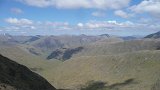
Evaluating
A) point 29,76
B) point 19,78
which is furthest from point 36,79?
point 19,78

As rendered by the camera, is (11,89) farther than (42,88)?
No

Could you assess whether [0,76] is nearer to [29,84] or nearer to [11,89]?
[11,89]

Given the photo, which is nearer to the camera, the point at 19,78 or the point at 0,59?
the point at 19,78

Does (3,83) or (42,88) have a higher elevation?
(3,83)

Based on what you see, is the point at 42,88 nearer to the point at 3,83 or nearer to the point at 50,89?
the point at 50,89

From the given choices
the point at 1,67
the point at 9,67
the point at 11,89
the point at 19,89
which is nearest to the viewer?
the point at 11,89

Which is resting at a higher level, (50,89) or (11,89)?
(11,89)

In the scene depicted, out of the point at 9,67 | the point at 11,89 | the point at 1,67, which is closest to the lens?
the point at 11,89

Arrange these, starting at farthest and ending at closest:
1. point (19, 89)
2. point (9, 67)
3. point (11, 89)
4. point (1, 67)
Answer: point (9, 67), point (1, 67), point (19, 89), point (11, 89)

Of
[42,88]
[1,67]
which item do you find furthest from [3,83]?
[42,88]
